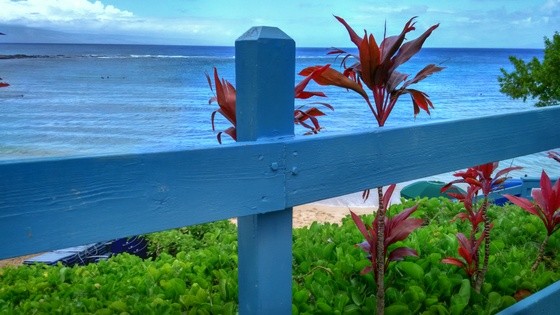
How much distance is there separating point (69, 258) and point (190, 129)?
22619 millimetres

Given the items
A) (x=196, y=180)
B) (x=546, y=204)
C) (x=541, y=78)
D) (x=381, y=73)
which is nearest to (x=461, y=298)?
(x=546, y=204)

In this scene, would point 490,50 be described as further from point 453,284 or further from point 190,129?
point 453,284

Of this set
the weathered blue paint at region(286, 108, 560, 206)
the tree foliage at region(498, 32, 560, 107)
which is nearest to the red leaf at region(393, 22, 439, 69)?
the weathered blue paint at region(286, 108, 560, 206)

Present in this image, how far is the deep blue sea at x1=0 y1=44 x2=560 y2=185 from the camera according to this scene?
83.5 feet

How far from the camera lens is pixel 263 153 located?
3.85 ft

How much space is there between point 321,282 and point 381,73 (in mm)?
810

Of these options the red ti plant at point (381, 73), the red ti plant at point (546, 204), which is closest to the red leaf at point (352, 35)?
the red ti plant at point (381, 73)

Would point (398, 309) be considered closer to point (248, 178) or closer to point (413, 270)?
point (413, 270)

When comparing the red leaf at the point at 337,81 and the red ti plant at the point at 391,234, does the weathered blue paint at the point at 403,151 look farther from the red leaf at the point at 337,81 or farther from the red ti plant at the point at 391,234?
the red ti plant at the point at 391,234

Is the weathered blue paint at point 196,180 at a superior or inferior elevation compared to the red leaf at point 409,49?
inferior

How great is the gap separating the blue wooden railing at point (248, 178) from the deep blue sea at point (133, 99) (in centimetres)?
1307

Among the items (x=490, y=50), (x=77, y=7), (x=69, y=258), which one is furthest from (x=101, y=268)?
(x=490, y=50)

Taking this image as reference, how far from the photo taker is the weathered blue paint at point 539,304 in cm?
173

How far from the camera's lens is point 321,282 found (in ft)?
6.90
